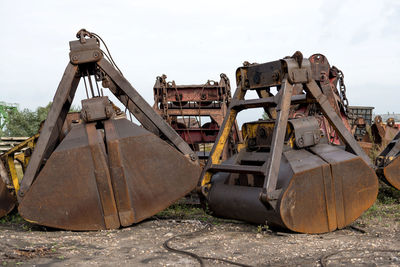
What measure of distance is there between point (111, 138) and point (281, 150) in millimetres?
1946

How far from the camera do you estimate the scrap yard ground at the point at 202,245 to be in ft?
13.4

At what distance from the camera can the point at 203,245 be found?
183 inches

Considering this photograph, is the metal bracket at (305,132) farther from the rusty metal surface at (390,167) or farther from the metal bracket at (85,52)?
the metal bracket at (85,52)

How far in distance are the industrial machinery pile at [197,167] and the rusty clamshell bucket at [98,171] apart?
11 millimetres

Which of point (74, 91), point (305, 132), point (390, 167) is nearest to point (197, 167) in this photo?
point (305, 132)

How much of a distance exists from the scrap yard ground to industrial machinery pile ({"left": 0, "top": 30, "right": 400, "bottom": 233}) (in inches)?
6.9

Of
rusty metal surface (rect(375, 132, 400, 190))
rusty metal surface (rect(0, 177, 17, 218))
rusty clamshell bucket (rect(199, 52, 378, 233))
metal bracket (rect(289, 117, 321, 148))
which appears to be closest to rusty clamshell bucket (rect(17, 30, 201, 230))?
rusty clamshell bucket (rect(199, 52, 378, 233))

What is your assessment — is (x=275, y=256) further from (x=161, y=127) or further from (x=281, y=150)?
(x=161, y=127)

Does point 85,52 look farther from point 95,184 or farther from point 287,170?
point 287,170

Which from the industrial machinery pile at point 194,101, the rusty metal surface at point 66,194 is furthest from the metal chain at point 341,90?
the rusty metal surface at point 66,194

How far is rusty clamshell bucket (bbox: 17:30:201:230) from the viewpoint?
17.3 feet

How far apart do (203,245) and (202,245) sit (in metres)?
0.01

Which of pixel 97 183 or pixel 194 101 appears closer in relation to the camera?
pixel 97 183

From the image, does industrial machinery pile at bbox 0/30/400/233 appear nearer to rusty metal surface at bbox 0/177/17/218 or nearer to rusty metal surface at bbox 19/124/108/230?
rusty metal surface at bbox 19/124/108/230
